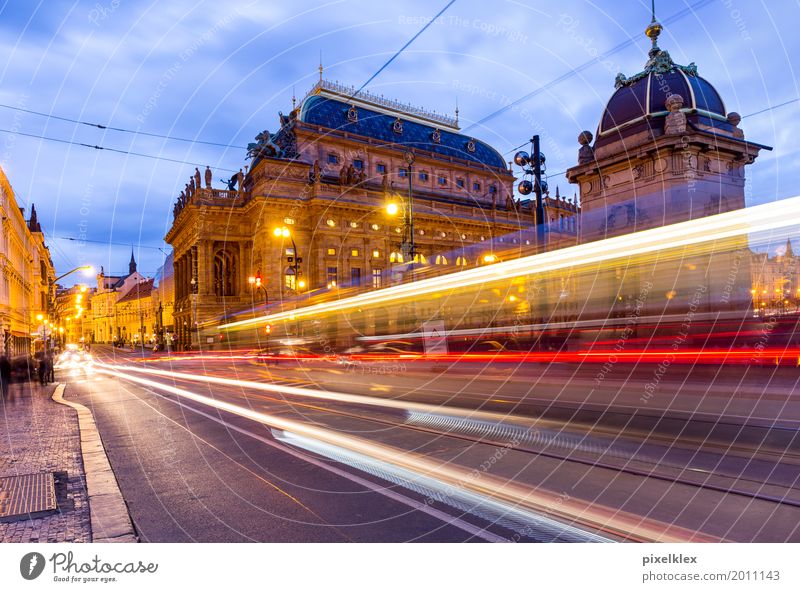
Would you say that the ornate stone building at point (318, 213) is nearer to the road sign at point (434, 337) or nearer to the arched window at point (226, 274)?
the arched window at point (226, 274)

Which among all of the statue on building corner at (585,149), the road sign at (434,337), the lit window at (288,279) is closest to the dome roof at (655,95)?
the statue on building corner at (585,149)

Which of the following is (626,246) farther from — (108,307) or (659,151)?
(108,307)

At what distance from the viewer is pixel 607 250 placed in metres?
12.1

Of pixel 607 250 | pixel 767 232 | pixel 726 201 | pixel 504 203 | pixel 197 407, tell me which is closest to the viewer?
pixel 767 232

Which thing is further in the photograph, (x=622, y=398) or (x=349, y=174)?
(x=349, y=174)

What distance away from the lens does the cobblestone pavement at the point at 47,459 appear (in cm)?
518

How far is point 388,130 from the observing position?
3031 inches

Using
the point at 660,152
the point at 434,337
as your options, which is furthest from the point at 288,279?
the point at 660,152

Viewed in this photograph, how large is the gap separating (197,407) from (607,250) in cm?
1237

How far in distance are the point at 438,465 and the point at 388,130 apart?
7540 cm

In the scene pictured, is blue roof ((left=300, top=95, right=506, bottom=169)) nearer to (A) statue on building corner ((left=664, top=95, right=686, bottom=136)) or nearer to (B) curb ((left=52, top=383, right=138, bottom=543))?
(A) statue on building corner ((left=664, top=95, right=686, bottom=136))
